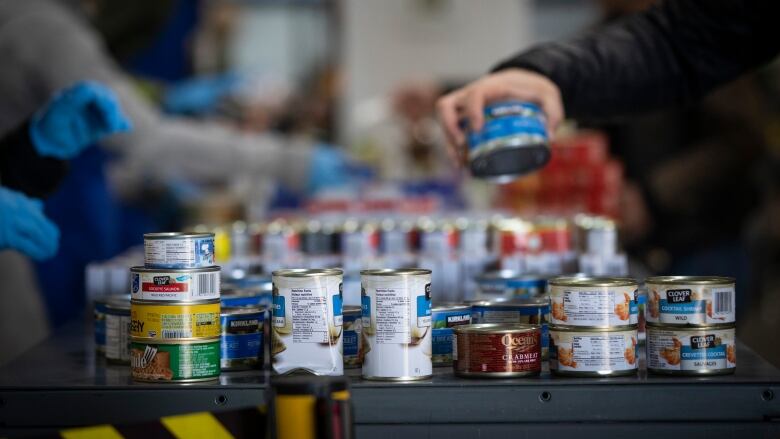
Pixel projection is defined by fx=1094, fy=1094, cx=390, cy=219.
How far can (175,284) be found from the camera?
190cm

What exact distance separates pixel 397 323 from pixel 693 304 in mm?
514

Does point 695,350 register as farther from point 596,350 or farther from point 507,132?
point 507,132

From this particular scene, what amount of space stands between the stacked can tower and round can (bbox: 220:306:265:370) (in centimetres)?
74

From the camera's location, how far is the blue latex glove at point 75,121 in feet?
9.15

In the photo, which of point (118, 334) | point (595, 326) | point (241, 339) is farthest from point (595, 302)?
point (118, 334)

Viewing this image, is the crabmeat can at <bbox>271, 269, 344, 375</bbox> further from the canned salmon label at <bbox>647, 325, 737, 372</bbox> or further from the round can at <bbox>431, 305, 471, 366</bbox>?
the canned salmon label at <bbox>647, 325, 737, 372</bbox>

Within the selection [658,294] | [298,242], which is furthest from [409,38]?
[658,294]

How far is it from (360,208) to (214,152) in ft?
4.45

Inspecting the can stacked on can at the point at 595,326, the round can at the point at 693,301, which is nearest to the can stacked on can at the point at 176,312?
the can stacked on can at the point at 595,326

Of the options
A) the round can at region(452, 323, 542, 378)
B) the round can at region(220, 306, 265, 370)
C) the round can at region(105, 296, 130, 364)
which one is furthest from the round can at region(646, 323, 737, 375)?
the round can at region(105, 296, 130, 364)

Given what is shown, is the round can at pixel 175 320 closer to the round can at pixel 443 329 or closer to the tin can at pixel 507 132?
the round can at pixel 443 329

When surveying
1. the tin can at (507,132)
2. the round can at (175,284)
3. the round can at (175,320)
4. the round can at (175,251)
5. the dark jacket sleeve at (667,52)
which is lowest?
the round can at (175,320)

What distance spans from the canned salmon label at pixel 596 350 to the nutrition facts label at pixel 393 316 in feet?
0.89

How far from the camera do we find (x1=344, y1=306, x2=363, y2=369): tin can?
2.04 m
